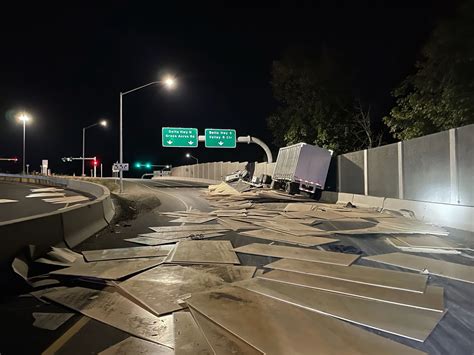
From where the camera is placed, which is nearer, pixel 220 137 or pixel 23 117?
pixel 220 137

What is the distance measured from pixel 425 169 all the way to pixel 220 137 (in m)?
35.1

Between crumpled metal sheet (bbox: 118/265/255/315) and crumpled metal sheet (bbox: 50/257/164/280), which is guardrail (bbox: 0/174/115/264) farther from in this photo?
→ crumpled metal sheet (bbox: 118/265/255/315)

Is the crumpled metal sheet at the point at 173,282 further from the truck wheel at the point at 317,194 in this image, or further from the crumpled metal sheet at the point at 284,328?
the truck wheel at the point at 317,194

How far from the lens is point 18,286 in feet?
21.6

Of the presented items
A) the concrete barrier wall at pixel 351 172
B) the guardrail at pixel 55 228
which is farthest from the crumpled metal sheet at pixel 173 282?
the concrete barrier wall at pixel 351 172

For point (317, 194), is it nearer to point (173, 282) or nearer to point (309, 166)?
point (309, 166)

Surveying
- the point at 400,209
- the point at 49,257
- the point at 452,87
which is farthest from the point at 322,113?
the point at 49,257

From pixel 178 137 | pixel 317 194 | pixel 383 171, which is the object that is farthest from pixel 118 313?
pixel 178 137

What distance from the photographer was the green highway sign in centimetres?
4961

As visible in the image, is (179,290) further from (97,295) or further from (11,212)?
(11,212)

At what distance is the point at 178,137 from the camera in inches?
1959

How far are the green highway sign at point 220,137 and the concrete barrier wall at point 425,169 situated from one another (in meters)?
27.3

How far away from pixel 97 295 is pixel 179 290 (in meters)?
1.24

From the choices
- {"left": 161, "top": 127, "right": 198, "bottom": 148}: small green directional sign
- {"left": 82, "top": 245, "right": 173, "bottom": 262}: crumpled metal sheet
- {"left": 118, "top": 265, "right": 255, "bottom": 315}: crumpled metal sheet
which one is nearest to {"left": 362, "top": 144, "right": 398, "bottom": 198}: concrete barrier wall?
{"left": 82, "top": 245, "right": 173, "bottom": 262}: crumpled metal sheet
